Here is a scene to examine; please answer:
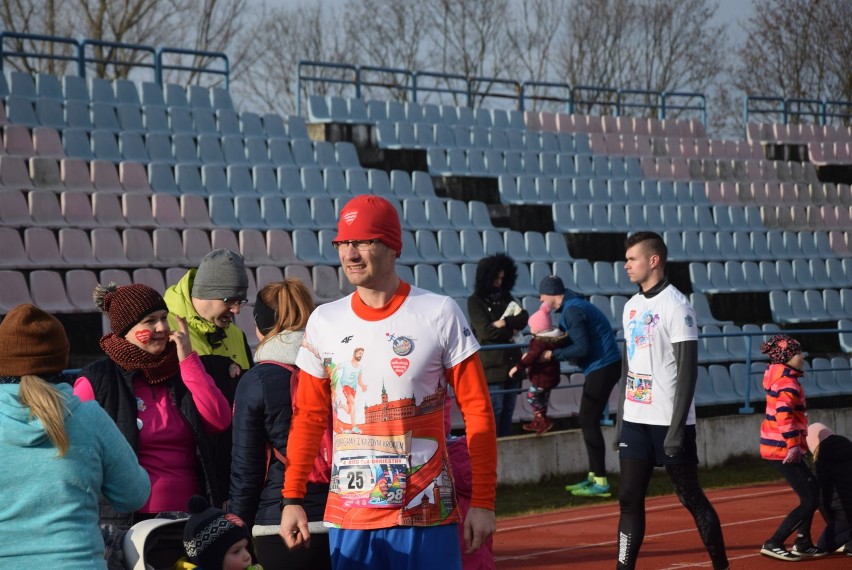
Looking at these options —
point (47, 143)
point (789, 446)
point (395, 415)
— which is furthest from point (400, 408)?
point (47, 143)

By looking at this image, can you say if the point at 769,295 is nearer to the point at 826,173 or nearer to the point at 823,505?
the point at 826,173

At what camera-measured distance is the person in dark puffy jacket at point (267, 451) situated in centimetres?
446

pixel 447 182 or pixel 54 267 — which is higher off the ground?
pixel 447 182

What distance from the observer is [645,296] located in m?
6.73

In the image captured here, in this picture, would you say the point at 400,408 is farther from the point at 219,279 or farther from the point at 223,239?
the point at 223,239

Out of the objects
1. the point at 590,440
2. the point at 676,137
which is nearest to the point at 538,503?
the point at 590,440

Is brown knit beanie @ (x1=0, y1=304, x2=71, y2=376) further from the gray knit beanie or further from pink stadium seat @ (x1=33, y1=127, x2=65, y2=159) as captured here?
pink stadium seat @ (x1=33, y1=127, x2=65, y2=159)

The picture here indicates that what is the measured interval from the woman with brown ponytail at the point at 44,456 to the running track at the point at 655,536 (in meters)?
4.85

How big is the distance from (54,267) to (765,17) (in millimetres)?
28350

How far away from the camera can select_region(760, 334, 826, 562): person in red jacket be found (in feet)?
27.1

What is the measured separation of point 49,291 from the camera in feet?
39.4

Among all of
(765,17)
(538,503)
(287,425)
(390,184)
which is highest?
(765,17)

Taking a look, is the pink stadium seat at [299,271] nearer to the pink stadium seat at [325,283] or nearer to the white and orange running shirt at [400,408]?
the pink stadium seat at [325,283]

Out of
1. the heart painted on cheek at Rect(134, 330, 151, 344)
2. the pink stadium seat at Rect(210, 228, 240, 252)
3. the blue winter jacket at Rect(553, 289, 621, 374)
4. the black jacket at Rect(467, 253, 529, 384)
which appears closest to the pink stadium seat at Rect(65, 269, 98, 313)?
the pink stadium seat at Rect(210, 228, 240, 252)
